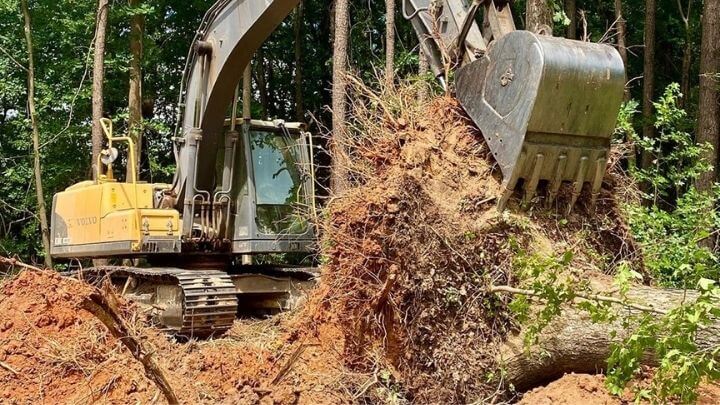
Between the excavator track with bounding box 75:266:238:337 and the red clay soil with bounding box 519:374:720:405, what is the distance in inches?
130

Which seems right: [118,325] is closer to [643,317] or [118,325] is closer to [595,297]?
[595,297]

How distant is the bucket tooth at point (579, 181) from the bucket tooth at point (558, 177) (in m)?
0.12

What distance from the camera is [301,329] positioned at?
225 inches

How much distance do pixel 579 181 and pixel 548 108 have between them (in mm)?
565

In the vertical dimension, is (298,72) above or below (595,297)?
above

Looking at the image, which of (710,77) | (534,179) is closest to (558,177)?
(534,179)

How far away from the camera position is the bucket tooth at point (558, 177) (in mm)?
4805

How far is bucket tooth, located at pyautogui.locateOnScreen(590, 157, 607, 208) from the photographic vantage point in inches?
194

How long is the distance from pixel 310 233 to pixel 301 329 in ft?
7.91

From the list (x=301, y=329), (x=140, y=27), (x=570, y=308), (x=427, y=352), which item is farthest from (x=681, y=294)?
(x=140, y=27)

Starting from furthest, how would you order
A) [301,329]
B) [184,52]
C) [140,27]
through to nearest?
1. [184,52]
2. [140,27]
3. [301,329]

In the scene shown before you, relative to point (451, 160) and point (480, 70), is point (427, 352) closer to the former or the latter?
point (451, 160)

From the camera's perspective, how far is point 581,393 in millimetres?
4551

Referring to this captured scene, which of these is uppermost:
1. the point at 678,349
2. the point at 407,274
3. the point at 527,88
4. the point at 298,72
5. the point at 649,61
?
the point at 298,72
